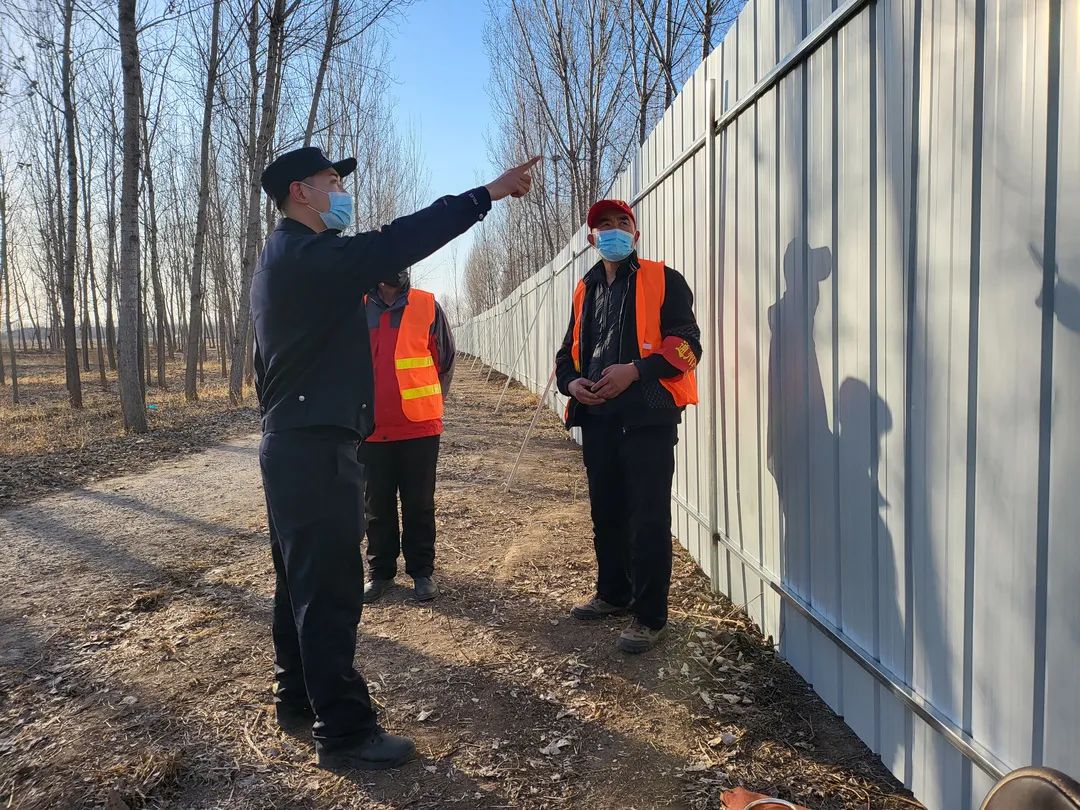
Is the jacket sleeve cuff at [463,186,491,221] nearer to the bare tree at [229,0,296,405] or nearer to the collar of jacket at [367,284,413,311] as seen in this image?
the collar of jacket at [367,284,413,311]

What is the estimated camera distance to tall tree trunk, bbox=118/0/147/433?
9.07 metres

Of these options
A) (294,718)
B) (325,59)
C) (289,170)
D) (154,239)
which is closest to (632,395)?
(289,170)

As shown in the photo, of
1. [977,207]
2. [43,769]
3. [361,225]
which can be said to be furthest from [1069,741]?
[361,225]

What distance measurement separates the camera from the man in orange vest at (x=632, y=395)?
303cm

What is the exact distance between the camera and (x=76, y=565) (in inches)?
179

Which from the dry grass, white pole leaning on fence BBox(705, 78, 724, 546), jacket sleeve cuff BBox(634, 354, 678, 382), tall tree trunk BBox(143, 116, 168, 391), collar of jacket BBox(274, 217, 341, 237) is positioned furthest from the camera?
tall tree trunk BBox(143, 116, 168, 391)

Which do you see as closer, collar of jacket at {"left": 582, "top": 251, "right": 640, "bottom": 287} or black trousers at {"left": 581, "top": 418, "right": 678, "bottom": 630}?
black trousers at {"left": 581, "top": 418, "right": 678, "bottom": 630}

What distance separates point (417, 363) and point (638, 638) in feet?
6.21

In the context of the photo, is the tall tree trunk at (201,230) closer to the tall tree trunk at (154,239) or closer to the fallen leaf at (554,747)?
the tall tree trunk at (154,239)

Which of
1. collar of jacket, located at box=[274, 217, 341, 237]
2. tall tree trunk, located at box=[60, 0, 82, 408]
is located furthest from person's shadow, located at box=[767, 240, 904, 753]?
tall tree trunk, located at box=[60, 0, 82, 408]

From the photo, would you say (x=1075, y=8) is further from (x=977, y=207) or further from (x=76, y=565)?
(x=76, y=565)

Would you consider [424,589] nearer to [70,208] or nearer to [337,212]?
[337,212]

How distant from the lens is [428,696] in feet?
9.39

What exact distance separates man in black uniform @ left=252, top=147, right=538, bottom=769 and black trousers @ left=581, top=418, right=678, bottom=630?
122 centimetres
